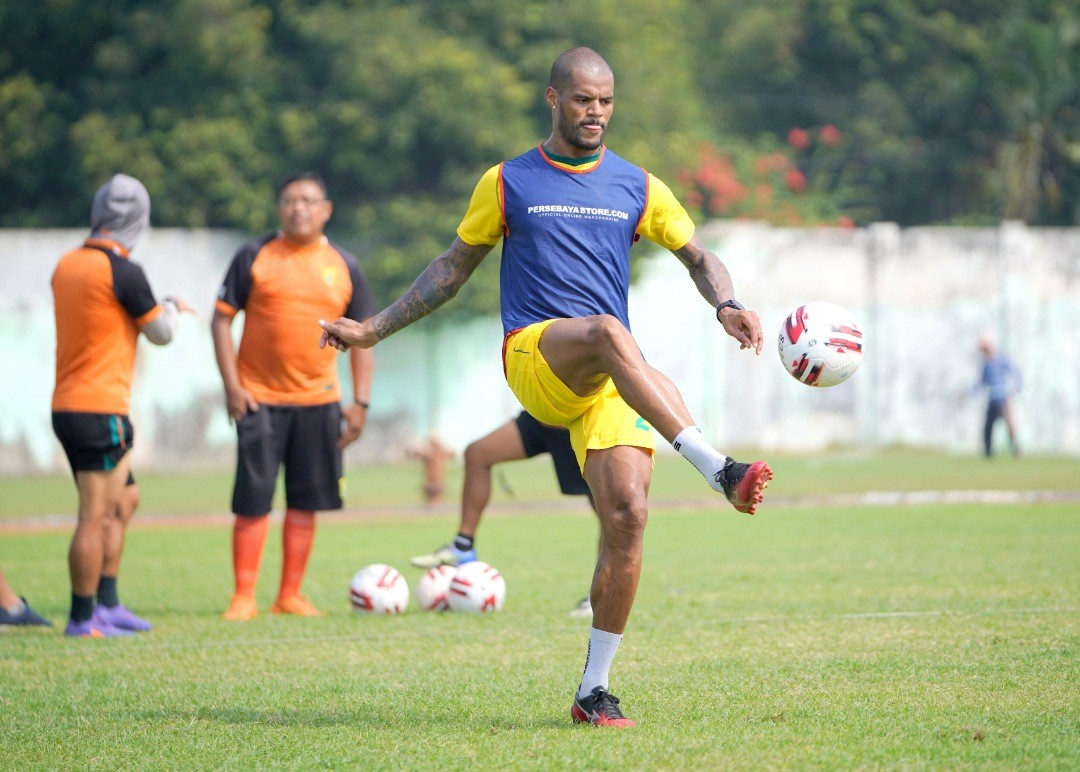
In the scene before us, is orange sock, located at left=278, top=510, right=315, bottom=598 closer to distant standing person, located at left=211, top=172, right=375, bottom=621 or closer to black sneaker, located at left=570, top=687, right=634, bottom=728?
distant standing person, located at left=211, top=172, right=375, bottom=621

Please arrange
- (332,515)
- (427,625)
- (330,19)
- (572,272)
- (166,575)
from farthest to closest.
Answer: (330,19), (332,515), (166,575), (427,625), (572,272)

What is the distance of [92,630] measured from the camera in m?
8.88

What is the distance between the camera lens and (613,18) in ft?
98.4

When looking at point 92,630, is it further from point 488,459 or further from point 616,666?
point 616,666

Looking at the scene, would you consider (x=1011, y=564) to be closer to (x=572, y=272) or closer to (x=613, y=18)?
(x=572, y=272)

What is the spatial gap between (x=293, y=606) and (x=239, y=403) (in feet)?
4.40

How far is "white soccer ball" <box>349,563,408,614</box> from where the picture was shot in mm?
9500

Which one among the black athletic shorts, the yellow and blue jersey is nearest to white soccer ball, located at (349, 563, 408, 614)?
the black athletic shorts

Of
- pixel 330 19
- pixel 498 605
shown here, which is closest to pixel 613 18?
pixel 330 19

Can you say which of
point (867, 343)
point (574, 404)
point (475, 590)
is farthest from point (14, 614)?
point (867, 343)

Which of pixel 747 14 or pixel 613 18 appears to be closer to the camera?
pixel 613 18

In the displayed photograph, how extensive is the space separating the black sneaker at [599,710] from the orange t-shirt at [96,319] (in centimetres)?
413

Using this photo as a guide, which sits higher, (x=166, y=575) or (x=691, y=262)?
(x=691, y=262)

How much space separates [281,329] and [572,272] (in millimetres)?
3870
